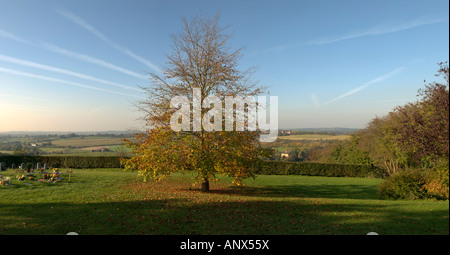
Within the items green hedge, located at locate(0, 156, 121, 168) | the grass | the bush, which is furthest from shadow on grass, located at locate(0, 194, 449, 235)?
green hedge, located at locate(0, 156, 121, 168)

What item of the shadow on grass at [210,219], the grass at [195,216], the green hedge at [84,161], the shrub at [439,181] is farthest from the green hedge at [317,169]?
the shadow on grass at [210,219]

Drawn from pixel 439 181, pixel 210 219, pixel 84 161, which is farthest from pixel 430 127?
pixel 84 161

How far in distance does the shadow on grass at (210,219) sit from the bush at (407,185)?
4.18 m

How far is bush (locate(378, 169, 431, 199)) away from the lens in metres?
12.3

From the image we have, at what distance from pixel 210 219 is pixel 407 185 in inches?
418

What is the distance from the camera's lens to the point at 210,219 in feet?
26.0

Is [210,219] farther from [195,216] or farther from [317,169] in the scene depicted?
[317,169]

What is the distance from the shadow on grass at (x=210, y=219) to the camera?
6.73 meters

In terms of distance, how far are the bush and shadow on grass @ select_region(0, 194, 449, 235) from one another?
13.7 ft

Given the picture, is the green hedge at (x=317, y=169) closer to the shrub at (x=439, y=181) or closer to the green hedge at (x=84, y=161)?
the shrub at (x=439, y=181)

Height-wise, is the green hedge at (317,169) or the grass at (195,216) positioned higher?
the grass at (195,216)

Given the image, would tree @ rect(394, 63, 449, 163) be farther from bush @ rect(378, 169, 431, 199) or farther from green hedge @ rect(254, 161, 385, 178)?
green hedge @ rect(254, 161, 385, 178)
